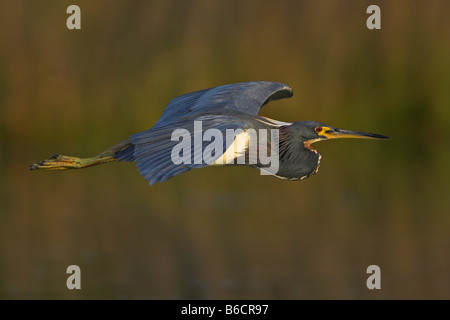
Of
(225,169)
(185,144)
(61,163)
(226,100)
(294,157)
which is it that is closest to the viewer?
(185,144)

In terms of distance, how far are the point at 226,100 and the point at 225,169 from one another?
12.5 meters

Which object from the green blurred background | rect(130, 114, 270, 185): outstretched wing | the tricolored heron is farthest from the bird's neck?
the green blurred background

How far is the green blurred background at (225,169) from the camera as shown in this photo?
13070 millimetres

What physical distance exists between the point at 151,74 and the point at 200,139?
36.7 feet

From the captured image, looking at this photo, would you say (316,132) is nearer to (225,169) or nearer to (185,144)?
(185,144)

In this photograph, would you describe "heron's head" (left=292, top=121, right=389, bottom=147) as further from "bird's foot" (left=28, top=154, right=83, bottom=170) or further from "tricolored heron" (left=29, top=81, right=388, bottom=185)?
"bird's foot" (left=28, top=154, right=83, bottom=170)

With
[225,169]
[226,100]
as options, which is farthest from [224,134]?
[225,169]

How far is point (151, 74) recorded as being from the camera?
1723 centimetres

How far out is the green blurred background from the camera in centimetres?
1307

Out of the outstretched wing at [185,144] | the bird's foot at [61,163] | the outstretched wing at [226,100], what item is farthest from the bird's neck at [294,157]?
the bird's foot at [61,163]

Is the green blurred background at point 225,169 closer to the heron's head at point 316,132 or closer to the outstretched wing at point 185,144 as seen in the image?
the heron's head at point 316,132

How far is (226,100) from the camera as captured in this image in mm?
7816
